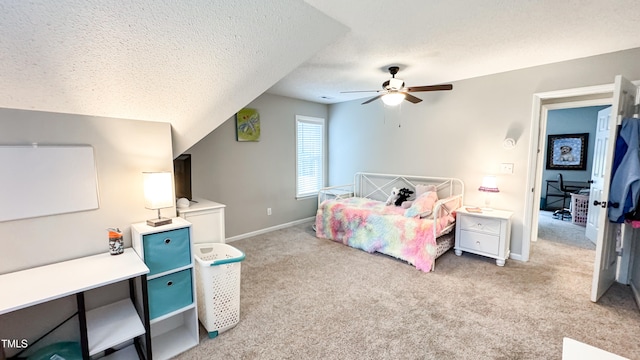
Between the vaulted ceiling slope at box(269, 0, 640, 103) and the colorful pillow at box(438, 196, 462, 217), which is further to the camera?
the colorful pillow at box(438, 196, 462, 217)

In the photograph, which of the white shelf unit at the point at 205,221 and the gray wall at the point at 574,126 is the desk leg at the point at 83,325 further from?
the gray wall at the point at 574,126

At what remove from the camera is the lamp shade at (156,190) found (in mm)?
1842

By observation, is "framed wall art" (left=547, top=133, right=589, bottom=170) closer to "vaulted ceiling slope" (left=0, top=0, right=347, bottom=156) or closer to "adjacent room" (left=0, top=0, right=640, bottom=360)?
"adjacent room" (left=0, top=0, right=640, bottom=360)

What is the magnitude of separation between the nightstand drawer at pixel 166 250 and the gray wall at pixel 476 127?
3.56 m

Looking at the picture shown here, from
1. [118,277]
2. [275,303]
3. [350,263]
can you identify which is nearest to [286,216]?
[350,263]

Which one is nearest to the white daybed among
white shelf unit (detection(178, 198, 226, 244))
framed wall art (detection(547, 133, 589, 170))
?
white shelf unit (detection(178, 198, 226, 244))

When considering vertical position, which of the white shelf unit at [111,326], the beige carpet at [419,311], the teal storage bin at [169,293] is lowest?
the beige carpet at [419,311]

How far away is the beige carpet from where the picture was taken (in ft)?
6.25

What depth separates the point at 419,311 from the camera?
234 centimetres

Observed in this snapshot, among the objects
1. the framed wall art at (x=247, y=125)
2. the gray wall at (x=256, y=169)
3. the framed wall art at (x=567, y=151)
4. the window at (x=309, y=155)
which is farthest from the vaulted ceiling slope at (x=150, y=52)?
the framed wall art at (x=567, y=151)

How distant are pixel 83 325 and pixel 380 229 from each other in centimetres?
295

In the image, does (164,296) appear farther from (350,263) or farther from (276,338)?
(350,263)

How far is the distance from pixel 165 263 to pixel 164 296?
224mm

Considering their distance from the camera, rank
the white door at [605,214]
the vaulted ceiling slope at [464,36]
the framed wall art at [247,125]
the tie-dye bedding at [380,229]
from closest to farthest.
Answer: the vaulted ceiling slope at [464,36]
the white door at [605,214]
the tie-dye bedding at [380,229]
the framed wall art at [247,125]
